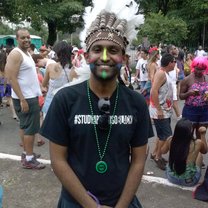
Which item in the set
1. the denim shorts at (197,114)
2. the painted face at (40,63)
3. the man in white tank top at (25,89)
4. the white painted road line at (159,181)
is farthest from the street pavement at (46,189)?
the painted face at (40,63)

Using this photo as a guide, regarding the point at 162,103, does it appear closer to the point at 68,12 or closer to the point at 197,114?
the point at 197,114

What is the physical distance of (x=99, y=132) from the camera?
204 cm

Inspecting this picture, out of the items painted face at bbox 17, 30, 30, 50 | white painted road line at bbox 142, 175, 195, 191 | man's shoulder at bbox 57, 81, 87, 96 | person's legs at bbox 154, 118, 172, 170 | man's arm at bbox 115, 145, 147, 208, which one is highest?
painted face at bbox 17, 30, 30, 50

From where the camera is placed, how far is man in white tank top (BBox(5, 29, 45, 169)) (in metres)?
4.62

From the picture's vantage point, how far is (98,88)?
6.84 ft

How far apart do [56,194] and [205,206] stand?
1716 millimetres

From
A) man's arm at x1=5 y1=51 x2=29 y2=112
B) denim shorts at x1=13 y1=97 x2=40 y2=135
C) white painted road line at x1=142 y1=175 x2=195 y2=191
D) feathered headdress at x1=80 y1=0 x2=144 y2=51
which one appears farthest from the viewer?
denim shorts at x1=13 y1=97 x2=40 y2=135

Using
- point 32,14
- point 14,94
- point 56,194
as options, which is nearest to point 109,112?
point 56,194

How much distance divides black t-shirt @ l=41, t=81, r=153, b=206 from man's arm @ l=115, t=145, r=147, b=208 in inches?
1.3

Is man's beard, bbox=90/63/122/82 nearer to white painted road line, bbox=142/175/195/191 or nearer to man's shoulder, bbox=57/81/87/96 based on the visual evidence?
man's shoulder, bbox=57/81/87/96

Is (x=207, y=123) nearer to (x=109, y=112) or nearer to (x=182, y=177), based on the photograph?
(x=182, y=177)

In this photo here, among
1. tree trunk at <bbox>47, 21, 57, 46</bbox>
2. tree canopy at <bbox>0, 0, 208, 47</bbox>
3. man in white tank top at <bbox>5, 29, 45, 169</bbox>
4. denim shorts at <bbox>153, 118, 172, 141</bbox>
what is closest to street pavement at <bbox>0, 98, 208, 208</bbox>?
man in white tank top at <bbox>5, 29, 45, 169</bbox>

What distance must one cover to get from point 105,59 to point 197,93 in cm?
318

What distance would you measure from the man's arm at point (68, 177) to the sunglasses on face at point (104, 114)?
26 cm
